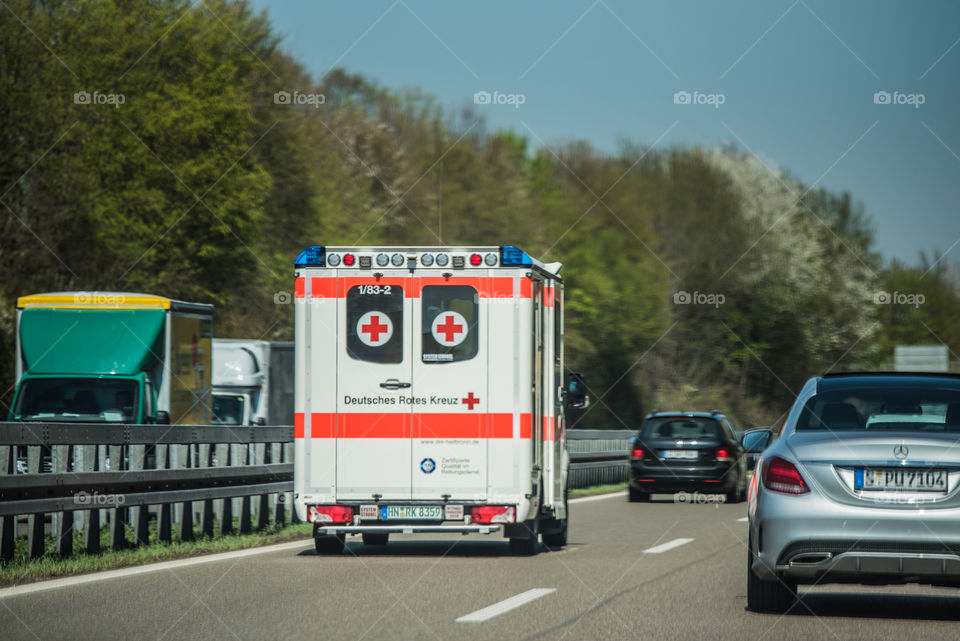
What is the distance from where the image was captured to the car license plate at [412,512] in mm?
12969

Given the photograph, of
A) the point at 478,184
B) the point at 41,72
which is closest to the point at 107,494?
the point at 41,72

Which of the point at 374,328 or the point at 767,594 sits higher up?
the point at 374,328

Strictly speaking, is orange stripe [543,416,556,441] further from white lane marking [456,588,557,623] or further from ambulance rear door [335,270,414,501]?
white lane marking [456,588,557,623]

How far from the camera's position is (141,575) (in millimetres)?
11242

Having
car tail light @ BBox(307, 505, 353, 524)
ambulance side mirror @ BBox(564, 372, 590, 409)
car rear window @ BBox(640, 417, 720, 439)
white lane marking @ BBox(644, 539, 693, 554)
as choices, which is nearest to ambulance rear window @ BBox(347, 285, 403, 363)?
car tail light @ BBox(307, 505, 353, 524)

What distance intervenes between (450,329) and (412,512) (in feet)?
5.27

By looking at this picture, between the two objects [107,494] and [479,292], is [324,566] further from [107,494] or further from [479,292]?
[479,292]

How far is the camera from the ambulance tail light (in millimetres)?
12969

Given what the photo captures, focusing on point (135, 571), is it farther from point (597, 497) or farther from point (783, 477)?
point (597, 497)

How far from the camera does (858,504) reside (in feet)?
27.9

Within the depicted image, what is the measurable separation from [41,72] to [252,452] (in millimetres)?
23102

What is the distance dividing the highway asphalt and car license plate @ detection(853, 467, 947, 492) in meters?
0.82

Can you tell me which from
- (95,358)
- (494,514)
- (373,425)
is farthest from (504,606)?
(95,358)

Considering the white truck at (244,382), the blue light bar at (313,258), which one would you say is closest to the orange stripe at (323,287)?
the blue light bar at (313,258)
